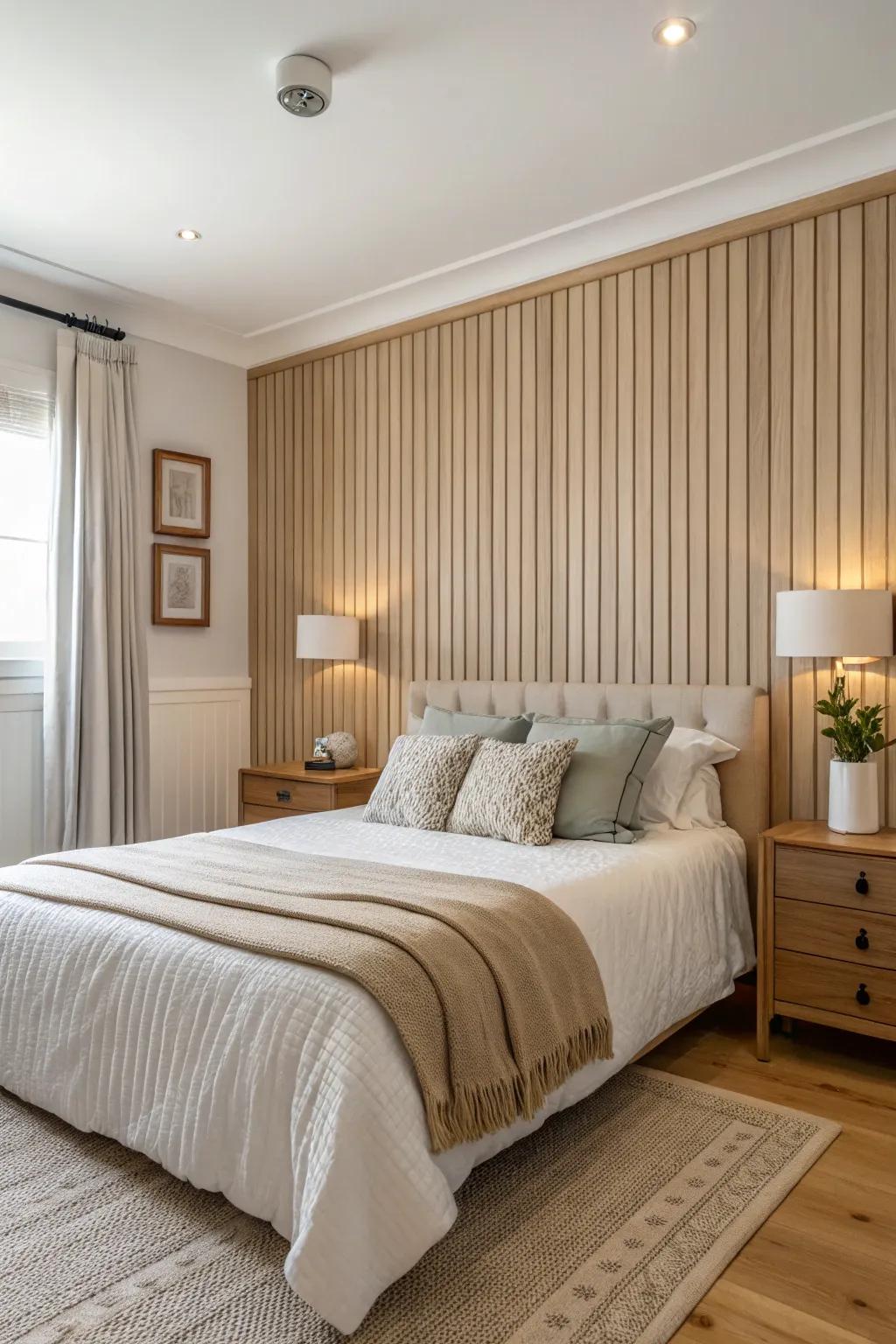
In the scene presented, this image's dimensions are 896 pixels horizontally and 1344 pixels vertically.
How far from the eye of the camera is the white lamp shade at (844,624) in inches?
110

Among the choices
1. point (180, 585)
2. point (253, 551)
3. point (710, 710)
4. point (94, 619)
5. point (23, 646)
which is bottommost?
point (710, 710)

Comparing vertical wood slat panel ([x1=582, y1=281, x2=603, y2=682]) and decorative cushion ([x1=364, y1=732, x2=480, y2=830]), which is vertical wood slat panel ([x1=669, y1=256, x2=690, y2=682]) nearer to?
vertical wood slat panel ([x1=582, y1=281, x2=603, y2=682])

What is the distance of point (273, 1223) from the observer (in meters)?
1.80

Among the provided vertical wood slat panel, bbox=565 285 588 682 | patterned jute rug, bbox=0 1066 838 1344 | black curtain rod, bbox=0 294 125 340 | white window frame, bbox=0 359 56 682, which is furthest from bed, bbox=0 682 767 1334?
black curtain rod, bbox=0 294 125 340

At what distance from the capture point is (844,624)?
2803mm

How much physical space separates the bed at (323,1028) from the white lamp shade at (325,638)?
1241 millimetres

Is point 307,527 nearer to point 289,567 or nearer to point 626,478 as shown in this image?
point 289,567

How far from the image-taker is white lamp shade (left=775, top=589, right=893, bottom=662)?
2799 millimetres

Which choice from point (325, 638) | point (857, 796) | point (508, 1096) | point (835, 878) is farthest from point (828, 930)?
point (325, 638)

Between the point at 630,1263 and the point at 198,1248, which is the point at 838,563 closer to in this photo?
the point at 630,1263

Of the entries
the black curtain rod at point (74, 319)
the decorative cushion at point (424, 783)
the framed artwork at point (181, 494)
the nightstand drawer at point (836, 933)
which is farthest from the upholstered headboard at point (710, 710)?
the black curtain rod at point (74, 319)

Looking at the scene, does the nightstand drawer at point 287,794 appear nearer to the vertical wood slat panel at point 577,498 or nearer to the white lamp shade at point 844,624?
the vertical wood slat panel at point 577,498

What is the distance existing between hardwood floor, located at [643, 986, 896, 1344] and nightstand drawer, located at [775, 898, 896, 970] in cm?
36

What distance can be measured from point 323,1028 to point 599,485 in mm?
2537
